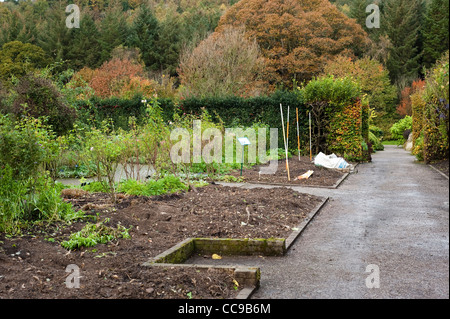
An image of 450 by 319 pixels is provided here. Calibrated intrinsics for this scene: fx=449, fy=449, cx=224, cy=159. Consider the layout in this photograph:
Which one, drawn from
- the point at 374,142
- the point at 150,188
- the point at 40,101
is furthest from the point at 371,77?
the point at 150,188

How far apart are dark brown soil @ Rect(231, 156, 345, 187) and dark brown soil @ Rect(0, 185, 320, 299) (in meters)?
2.83

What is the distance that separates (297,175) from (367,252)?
7122mm

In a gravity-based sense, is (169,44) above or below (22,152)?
above

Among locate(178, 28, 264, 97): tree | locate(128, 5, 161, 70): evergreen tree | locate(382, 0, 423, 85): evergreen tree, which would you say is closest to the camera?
locate(178, 28, 264, 97): tree

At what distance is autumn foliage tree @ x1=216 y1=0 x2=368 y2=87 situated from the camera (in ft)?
113

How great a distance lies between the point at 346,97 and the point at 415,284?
1447cm

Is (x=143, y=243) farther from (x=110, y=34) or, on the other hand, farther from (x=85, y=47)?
(x=110, y=34)

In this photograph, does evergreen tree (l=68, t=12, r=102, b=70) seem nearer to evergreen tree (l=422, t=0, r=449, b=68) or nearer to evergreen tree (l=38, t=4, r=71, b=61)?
evergreen tree (l=38, t=4, r=71, b=61)

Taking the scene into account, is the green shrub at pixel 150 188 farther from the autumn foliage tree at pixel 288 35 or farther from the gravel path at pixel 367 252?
the autumn foliage tree at pixel 288 35

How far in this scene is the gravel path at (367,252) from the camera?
165 inches

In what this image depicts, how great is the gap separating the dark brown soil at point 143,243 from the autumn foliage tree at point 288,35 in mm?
27225

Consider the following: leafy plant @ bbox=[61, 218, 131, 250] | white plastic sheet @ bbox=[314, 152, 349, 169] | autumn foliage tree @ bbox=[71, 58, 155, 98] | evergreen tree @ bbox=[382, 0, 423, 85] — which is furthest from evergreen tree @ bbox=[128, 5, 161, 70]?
leafy plant @ bbox=[61, 218, 131, 250]

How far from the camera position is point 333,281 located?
447 cm

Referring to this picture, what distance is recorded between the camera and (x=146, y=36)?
143 feet
